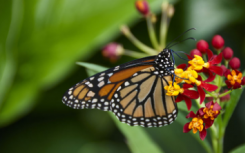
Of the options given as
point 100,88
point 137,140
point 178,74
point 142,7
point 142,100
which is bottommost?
point 137,140

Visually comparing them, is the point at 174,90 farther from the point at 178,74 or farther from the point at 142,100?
the point at 142,100

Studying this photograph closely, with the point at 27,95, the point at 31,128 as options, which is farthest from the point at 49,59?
the point at 31,128

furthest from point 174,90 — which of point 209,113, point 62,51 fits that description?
point 62,51

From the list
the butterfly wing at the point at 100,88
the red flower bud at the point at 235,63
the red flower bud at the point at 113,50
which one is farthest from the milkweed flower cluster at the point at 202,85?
the red flower bud at the point at 113,50

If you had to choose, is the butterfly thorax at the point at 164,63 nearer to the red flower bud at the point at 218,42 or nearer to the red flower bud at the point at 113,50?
the red flower bud at the point at 218,42

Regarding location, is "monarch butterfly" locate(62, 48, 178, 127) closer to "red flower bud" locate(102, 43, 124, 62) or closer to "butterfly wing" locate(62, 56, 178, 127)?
"butterfly wing" locate(62, 56, 178, 127)

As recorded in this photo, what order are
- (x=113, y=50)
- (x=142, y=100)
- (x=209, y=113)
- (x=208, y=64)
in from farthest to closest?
(x=113, y=50), (x=142, y=100), (x=208, y=64), (x=209, y=113)
